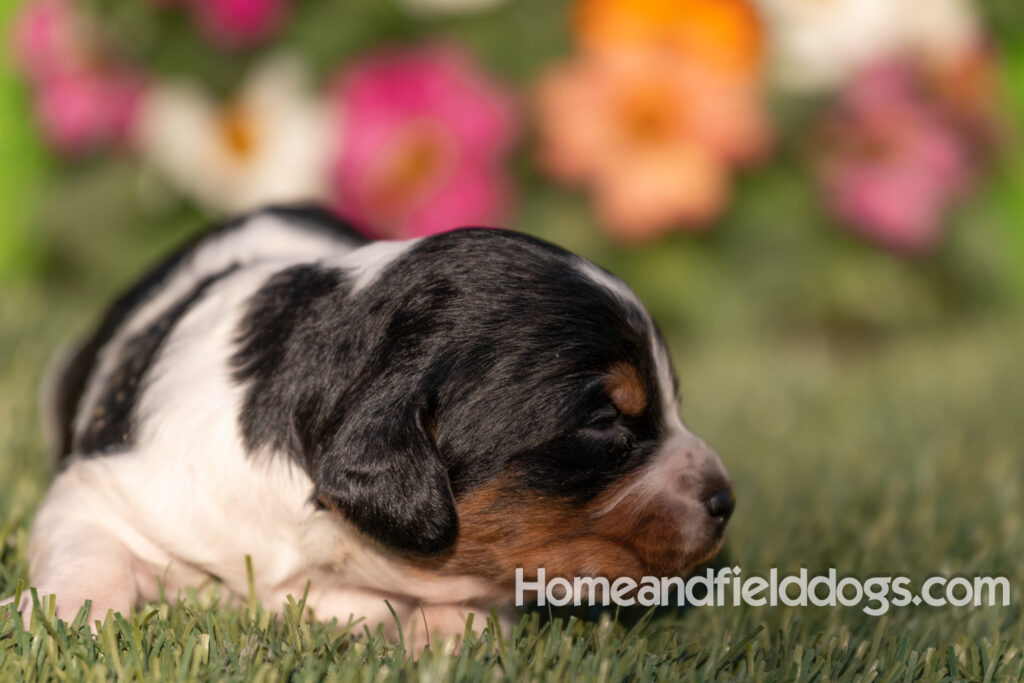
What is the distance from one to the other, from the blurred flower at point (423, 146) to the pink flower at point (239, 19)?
2.30 ft

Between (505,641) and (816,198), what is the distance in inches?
188

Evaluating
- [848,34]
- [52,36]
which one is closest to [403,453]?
[848,34]

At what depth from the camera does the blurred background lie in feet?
21.2

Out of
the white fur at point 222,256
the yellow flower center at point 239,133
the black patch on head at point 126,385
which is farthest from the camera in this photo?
the yellow flower center at point 239,133

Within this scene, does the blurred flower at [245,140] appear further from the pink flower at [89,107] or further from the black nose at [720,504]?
the black nose at [720,504]

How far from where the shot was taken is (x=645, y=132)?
6605mm

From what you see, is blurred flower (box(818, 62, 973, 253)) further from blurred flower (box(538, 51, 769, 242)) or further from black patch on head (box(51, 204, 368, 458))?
black patch on head (box(51, 204, 368, 458))

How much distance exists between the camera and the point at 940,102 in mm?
6926

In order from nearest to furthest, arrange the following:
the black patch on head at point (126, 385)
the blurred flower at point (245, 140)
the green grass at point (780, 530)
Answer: the green grass at point (780, 530) → the black patch on head at point (126, 385) → the blurred flower at point (245, 140)

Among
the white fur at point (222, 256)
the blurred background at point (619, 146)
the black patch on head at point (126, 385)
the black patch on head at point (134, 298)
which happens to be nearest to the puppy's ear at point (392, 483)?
the black patch on head at point (126, 385)

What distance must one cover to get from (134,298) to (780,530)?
2.27 meters

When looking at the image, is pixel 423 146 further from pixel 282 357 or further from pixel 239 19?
pixel 282 357

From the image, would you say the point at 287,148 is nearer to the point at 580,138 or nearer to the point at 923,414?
the point at 580,138

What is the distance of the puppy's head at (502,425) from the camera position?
2.59 m
